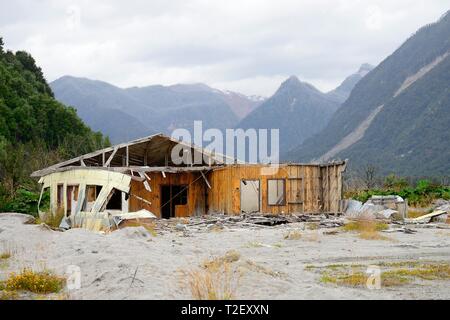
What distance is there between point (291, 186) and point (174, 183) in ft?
18.8

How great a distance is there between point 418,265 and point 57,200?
1910cm

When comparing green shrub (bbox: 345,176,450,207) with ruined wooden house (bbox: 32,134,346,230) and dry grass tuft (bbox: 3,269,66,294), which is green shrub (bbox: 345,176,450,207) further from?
dry grass tuft (bbox: 3,269,66,294)

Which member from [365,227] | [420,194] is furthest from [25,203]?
[420,194]

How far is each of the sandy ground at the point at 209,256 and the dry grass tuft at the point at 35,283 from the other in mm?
475

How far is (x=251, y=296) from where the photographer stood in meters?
9.09

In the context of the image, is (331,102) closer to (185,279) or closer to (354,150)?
(354,150)

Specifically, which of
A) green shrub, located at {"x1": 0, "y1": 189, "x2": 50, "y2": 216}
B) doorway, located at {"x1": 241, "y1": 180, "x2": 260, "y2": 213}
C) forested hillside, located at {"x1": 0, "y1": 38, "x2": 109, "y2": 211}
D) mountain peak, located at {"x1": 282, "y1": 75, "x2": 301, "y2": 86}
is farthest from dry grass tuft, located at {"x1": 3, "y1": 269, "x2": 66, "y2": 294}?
mountain peak, located at {"x1": 282, "y1": 75, "x2": 301, "y2": 86}

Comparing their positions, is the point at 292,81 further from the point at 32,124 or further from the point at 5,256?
the point at 5,256

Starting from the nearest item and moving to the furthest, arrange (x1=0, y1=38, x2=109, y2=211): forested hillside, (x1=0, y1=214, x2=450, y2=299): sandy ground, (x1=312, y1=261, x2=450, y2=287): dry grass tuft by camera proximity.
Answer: (x1=0, y1=214, x2=450, y2=299): sandy ground → (x1=312, y1=261, x2=450, y2=287): dry grass tuft → (x1=0, y1=38, x2=109, y2=211): forested hillside

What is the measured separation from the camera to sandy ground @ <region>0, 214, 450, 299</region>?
31.7ft

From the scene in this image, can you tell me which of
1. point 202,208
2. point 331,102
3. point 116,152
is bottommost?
point 202,208

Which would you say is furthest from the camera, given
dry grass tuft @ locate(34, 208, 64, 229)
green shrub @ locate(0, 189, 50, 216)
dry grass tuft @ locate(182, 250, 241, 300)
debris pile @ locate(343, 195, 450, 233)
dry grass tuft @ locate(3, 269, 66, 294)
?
green shrub @ locate(0, 189, 50, 216)

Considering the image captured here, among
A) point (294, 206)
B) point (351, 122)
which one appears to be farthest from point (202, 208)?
point (351, 122)

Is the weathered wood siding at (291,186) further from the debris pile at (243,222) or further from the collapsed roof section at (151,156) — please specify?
the debris pile at (243,222)
